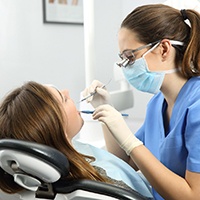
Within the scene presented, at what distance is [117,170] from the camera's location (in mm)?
1309

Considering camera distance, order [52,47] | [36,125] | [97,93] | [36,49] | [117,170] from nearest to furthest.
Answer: [36,125]
[117,170]
[97,93]
[36,49]
[52,47]

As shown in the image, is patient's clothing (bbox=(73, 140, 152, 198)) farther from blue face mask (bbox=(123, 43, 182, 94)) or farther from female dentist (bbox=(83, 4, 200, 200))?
blue face mask (bbox=(123, 43, 182, 94))

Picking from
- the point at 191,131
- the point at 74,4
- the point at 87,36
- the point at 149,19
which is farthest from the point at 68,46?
the point at 191,131

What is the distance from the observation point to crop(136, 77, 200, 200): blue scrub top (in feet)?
3.84

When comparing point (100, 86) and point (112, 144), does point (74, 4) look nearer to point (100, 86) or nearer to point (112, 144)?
point (100, 86)

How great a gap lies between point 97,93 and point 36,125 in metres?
0.64

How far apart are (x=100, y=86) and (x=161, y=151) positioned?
1.47 ft

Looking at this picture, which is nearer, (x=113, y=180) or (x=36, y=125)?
(x=36, y=125)

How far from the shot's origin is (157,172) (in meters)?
1.15

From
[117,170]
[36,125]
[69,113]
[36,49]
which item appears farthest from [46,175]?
[36,49]

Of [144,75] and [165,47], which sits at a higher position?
[165,47]

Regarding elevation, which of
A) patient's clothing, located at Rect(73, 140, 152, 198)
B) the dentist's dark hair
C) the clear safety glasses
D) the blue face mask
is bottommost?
patient's clothing, located at Rect(73, 140, 152, 198)

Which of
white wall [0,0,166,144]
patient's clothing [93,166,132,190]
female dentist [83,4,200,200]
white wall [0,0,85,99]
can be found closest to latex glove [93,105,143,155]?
female dentist [83,4,200,200]

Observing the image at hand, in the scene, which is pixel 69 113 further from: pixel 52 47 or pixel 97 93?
pixel 52 47
